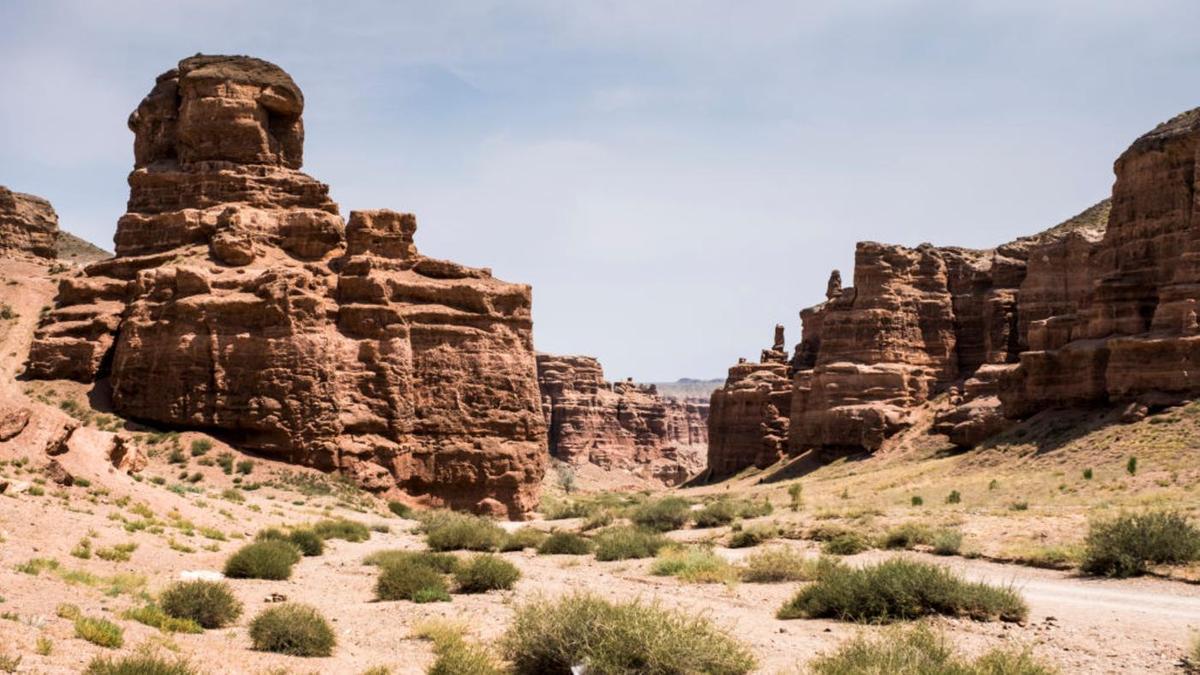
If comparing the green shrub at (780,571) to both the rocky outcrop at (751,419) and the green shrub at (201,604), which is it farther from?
the rocky outcrop at (751,419)

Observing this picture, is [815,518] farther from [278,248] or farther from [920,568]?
[278,248]

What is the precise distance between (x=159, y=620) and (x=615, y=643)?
18.8 feet

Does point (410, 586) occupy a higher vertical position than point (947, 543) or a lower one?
lower

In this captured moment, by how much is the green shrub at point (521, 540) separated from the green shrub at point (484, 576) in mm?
8203

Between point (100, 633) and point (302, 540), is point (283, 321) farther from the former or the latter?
point (100, 633)

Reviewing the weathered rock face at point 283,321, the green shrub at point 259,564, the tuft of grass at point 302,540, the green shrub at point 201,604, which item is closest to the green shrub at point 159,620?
the green shrub at point 201,604

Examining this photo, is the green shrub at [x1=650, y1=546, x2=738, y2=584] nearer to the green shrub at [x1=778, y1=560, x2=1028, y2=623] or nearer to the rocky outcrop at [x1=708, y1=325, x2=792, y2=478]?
the green shrub at [x1=778, y1=560, x2=1028, y2=623]

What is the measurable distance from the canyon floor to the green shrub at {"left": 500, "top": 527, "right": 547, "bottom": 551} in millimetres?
1581

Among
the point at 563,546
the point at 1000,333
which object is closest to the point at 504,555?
the point at 563,546

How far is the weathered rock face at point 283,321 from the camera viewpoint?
116 ft

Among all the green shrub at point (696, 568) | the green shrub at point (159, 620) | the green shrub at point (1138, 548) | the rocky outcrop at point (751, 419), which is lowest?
the green shrub at point (696, 568)

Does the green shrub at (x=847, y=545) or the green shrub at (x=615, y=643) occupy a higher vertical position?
the green shrub at (x=615, y=643)

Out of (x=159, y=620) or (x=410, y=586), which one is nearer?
(x=159, y=620)

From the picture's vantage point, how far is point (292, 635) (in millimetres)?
11992
